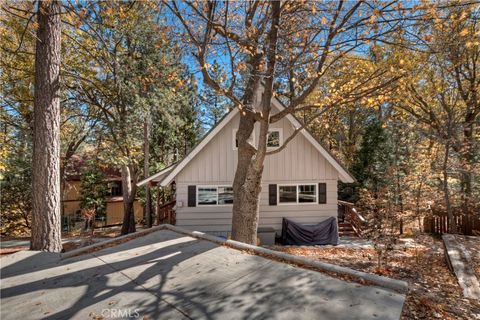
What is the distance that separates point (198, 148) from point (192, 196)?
2014 mm

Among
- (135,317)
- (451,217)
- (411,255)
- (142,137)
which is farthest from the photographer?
(142,137)

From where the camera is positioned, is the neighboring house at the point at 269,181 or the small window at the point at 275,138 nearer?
the neighboring house at the point at 269,181

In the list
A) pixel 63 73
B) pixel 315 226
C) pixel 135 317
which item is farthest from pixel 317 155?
pixel 63 73

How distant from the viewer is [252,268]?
4.21 meters

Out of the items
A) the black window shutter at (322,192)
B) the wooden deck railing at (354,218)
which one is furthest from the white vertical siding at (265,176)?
the wooden deck railing at (354,218)

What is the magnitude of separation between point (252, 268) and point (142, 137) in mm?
10173

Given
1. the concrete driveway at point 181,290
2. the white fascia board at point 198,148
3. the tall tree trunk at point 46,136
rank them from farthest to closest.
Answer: the white fascia board at point 198,148, the tall tree trunk at point 46,136, the concrete driveway at point 181,290

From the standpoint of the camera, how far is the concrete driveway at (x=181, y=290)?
294 centimetres

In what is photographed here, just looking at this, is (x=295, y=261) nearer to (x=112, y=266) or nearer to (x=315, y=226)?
(x=112, y=266)

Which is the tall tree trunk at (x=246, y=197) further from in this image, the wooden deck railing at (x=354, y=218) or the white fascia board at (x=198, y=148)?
the wooden deck railing at (x=354, y=218)

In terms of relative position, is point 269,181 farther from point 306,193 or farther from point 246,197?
point 246,197

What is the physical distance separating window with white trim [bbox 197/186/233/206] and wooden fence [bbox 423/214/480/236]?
9149mm

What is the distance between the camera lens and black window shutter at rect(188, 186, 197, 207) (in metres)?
10.7

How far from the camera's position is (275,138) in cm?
1112
